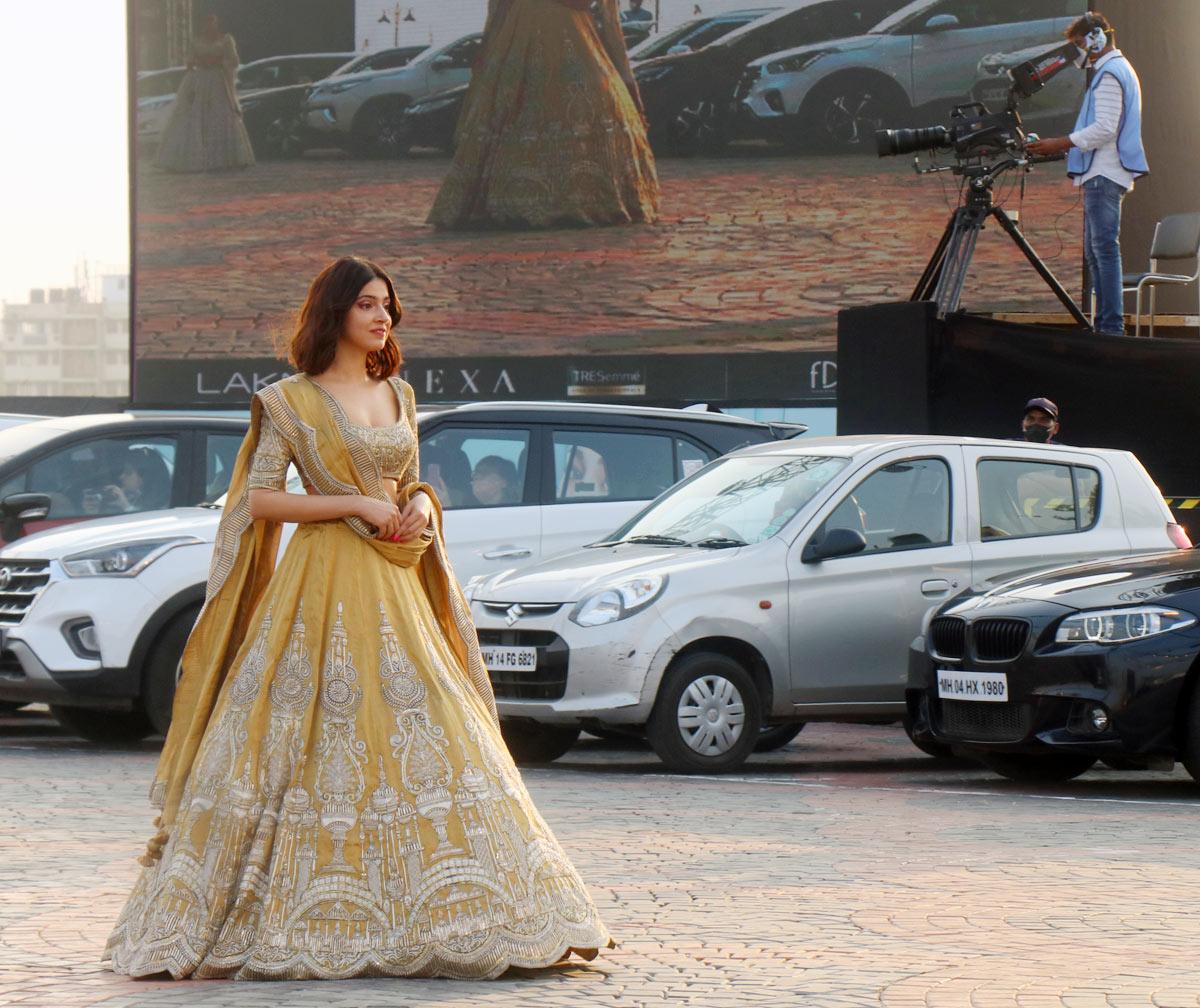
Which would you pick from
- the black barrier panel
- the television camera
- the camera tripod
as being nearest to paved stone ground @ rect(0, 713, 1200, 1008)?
the black barrier panel

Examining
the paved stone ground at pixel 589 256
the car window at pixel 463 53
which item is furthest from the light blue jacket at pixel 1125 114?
the car window at pixel 463 53

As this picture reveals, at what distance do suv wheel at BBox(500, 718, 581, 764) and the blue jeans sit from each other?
4656 mm

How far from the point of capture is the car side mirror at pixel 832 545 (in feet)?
35.7

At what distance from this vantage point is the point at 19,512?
12.5 meters

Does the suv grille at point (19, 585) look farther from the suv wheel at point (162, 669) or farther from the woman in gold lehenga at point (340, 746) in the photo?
the woman in gold lehenga at point (340, 746)

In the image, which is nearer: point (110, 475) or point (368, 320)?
point (368, 320)

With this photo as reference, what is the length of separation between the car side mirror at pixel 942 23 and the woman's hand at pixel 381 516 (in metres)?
25.3

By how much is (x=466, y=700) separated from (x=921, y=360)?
8.43 meters

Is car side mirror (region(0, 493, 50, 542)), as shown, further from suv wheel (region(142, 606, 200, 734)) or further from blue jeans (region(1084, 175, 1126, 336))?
blue jeans (region(1084, 175, 1126, 336))

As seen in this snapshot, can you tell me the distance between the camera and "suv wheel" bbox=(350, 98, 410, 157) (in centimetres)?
3250

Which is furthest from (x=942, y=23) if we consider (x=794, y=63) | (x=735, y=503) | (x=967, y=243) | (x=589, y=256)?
(x=735, y=503)

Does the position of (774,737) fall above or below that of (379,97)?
below

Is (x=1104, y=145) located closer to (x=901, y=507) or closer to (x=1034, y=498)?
(x=1034, y=498)

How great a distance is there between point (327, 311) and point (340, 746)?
110 centimetres
